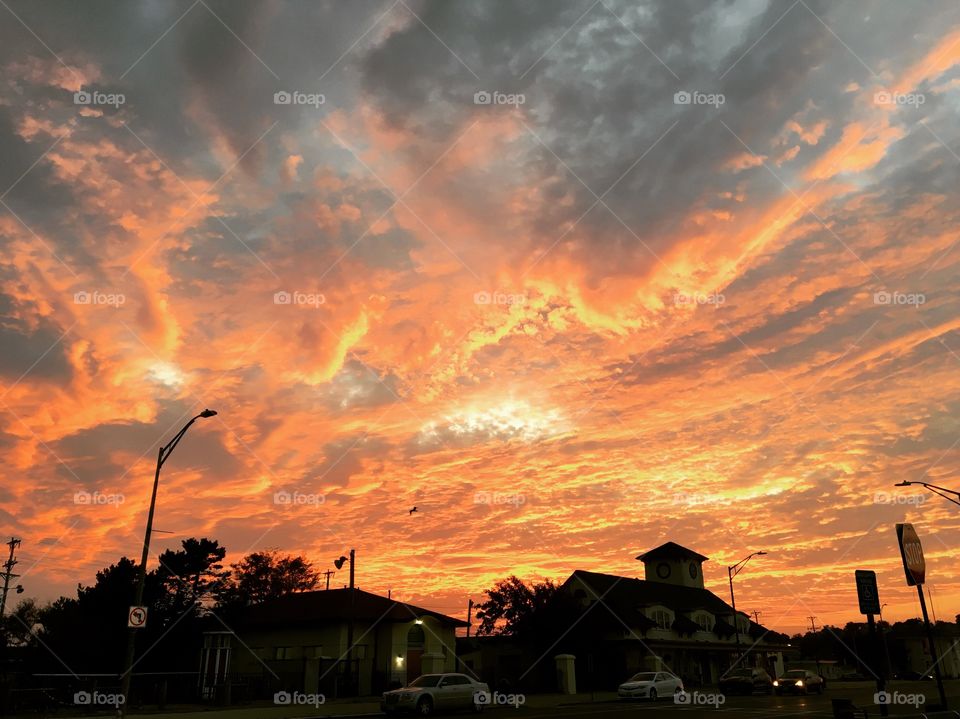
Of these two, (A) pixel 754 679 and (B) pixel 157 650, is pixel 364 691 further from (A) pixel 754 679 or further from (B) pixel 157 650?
(A) pixel 754 679

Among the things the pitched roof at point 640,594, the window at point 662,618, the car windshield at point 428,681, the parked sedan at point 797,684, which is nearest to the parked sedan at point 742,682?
the parked sedan at point 797,684

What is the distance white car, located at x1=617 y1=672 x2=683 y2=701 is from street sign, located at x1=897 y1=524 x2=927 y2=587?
60.2 ft

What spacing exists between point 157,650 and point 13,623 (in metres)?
43.3

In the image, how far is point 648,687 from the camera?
132 ft

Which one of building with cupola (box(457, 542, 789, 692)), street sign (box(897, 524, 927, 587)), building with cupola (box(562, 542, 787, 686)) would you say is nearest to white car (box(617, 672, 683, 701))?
building with cupola (box(457, 542, 789, 692))

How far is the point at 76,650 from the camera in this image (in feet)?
143

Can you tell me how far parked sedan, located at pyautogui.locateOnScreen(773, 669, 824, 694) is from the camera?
47.2 metres

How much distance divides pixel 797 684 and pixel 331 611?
98.2 feet

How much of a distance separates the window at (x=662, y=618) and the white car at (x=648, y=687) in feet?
61.1

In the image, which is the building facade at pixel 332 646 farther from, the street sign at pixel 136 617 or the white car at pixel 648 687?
the street sign at pixel 136 617

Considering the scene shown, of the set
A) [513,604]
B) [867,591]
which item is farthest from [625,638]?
[867,591]

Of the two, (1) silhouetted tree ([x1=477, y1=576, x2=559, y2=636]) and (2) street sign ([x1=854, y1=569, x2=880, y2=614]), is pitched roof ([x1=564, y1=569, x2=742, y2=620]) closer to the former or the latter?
(1) silhouetted tree ([x1=477, y1=576, x2=559, y2=636])

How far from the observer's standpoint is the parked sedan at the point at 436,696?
1055 inches

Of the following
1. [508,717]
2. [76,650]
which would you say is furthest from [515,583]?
[508,717]
